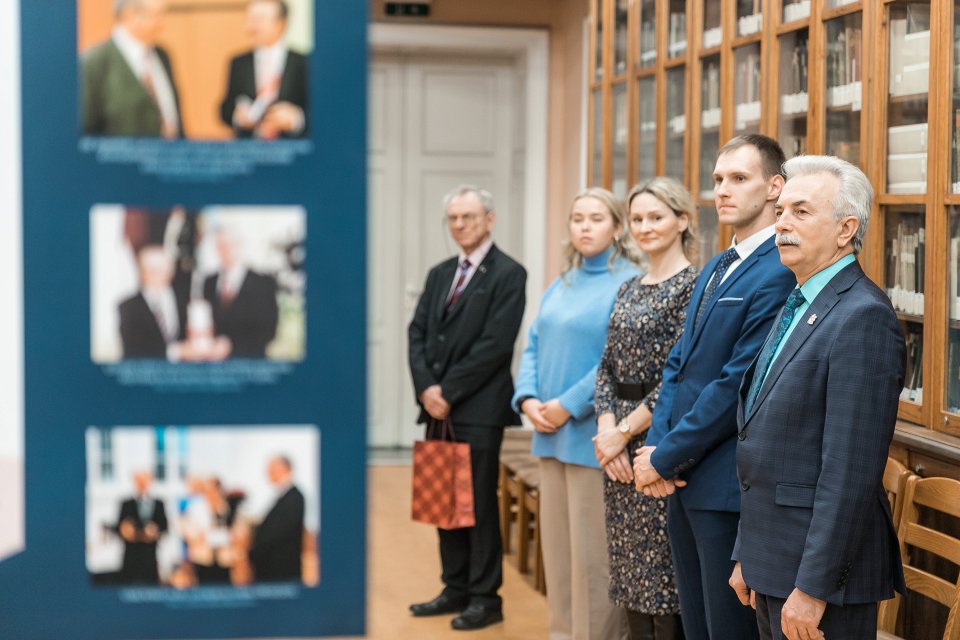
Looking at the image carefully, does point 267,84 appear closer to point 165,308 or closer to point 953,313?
point 165,308

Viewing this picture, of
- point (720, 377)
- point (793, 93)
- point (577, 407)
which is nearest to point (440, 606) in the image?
point (577, 407)

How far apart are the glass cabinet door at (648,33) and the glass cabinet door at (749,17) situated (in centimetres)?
86

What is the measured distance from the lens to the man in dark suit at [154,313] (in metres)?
1.25

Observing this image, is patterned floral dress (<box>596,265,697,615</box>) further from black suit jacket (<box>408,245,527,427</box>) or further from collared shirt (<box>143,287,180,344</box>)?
collared shirt (<box>143,287,180,344</box>)

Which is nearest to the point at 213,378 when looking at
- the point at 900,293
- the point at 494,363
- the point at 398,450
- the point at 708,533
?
the point at 708,533

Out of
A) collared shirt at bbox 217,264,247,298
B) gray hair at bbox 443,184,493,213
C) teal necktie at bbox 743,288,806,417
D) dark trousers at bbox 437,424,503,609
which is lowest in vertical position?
dark trousers at bbox 437,424,503,609

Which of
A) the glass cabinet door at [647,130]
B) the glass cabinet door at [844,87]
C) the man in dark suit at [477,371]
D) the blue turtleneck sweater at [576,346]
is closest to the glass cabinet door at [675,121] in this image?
the glass cabinet door at [647,130]

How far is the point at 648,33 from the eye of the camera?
206 inches

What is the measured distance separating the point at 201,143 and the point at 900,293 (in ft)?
8.32

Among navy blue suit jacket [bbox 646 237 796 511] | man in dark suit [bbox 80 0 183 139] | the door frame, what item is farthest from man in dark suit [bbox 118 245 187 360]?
the door frame

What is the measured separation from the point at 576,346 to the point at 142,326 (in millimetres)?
2701

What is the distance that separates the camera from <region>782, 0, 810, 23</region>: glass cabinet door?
377 cm

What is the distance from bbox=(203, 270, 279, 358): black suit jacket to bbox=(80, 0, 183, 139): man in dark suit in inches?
6.8

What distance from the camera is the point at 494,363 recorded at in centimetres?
449
